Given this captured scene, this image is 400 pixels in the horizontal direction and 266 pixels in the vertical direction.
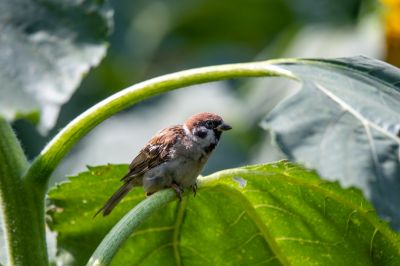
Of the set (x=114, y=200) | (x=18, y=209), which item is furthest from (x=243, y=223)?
(x=18, y=209)

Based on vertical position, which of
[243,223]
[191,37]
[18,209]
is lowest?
[243,223]

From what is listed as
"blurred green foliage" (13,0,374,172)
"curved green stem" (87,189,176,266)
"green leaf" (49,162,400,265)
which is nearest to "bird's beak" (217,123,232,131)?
"green leaf" (49,162,400,265)

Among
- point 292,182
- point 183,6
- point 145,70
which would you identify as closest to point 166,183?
point 292,182

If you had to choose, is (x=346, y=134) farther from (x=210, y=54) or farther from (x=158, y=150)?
(x=210, y=54)

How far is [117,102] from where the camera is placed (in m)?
2.44

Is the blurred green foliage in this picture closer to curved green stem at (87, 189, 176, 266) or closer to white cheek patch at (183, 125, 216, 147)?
white cheek patch at (183, 125, 216, 147)

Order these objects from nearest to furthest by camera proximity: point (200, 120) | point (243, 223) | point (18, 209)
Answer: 1. point (18, 209)
2. point (243, 223)
3. point (200, 120)

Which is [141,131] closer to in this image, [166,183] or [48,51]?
[166,183]

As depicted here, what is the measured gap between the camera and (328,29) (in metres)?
8.23

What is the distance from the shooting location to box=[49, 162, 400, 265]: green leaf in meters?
2.87

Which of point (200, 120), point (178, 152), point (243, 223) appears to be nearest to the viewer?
point (243, 223)

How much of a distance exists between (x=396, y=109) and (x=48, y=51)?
0.81 metres

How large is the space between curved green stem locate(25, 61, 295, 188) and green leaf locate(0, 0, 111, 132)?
13 centimetres

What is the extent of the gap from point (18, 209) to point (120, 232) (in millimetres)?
245
